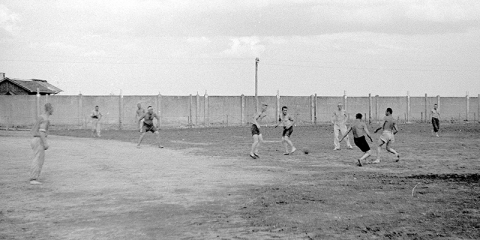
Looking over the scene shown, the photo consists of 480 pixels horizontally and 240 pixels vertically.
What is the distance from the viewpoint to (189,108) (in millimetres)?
43031

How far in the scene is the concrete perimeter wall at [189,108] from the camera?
4147 cm

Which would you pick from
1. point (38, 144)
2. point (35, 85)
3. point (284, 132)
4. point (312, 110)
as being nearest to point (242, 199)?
point (38, 144)

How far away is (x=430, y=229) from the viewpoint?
282 inches

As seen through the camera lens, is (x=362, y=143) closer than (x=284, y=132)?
Yes

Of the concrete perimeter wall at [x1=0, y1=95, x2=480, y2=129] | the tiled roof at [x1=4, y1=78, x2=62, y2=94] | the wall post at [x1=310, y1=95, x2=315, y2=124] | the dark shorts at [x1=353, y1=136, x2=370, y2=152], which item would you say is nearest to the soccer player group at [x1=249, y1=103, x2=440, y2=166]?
the dark shorts at [x1=353, y1=136, x2=370, y2=152]

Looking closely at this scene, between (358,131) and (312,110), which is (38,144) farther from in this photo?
(312,110)

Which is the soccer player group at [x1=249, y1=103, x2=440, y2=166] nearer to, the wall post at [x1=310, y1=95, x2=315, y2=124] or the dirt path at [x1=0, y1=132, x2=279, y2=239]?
the dirt path at [x1=0, y1=132, x2=279, y2=239]

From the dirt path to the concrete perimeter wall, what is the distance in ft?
80.9

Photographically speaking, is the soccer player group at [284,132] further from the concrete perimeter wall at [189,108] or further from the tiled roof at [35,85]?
the tiled roof at [35,85]

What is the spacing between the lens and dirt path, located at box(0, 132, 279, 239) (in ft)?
23.8

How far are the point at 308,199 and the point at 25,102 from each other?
36.9m

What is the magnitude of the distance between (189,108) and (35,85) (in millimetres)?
22430

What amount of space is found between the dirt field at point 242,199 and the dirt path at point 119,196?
17 millimetres

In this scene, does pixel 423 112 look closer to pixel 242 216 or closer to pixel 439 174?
pixel 439 174
